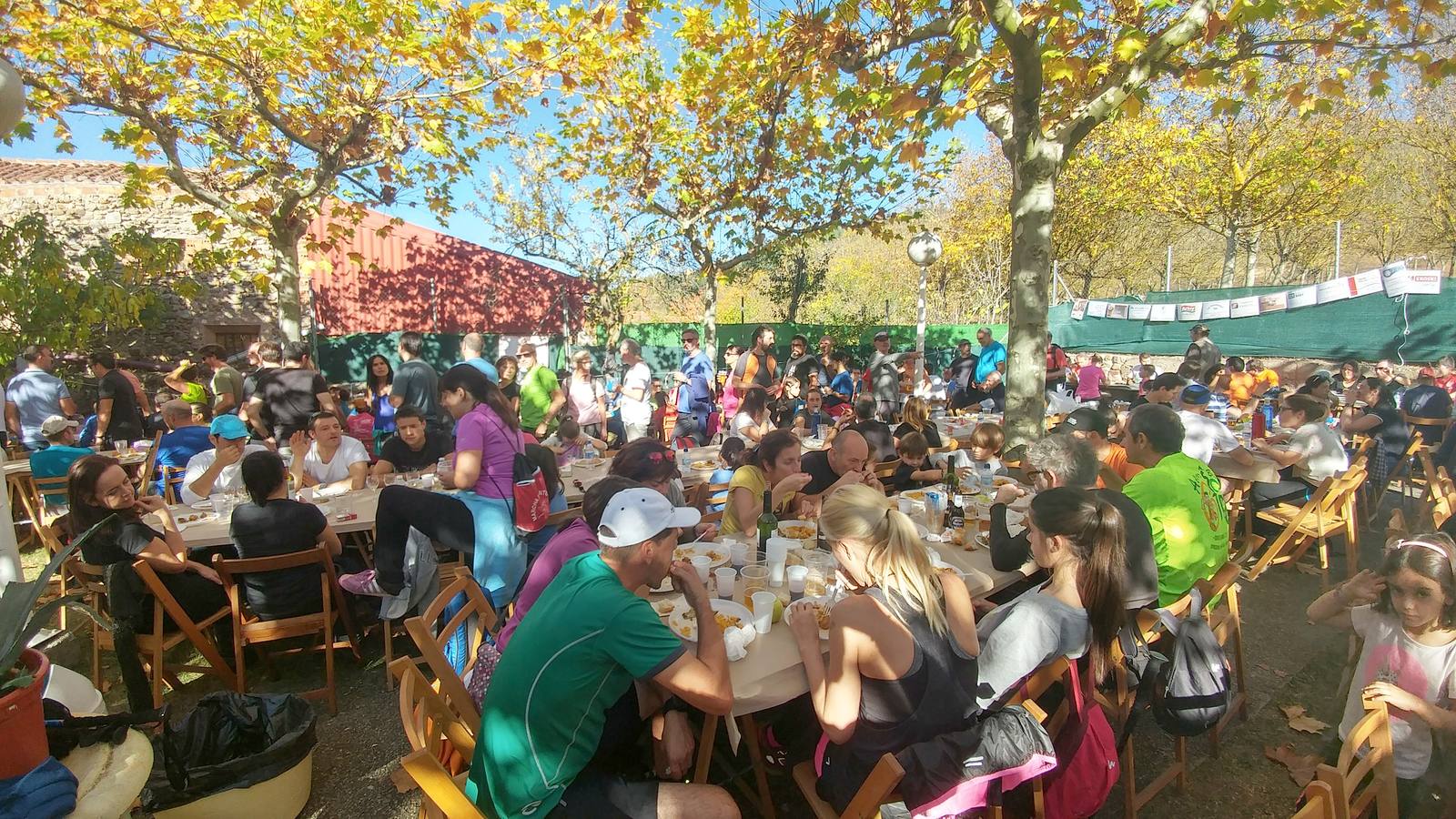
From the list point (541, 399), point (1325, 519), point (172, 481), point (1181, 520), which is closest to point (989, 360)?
point (1325, 519)

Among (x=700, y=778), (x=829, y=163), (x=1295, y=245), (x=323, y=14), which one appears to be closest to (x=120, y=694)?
(x=700, y=778)

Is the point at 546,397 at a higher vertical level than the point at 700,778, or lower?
higher

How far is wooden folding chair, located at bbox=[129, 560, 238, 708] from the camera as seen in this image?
10.3 feet

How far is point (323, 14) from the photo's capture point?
704 cm

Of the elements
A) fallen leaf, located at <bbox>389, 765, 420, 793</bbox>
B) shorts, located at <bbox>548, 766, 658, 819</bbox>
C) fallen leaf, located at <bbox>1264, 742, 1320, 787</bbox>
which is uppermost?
shorts, located at <bbox>548, 766, 658, 819</bbox>

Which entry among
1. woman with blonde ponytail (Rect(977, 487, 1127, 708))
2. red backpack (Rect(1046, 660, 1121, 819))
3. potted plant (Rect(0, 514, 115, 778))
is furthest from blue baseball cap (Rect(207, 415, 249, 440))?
red backpack (Rect(1046, 660, 1121, 819))

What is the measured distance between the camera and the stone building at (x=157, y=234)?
1319 cm

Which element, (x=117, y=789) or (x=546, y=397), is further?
(x=546, y=397)

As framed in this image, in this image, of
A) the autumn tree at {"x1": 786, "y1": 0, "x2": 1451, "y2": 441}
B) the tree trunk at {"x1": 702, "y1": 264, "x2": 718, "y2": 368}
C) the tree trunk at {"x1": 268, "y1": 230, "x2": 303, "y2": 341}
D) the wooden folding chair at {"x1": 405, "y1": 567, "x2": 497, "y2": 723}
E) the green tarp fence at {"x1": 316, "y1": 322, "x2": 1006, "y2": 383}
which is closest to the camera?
the wooden folding chair at {"x1": 405, "y1": 567, "x2": 497, "y2": 723}

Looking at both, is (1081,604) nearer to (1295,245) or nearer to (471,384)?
(471,384)

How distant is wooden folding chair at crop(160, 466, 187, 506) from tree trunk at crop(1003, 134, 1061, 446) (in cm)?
658

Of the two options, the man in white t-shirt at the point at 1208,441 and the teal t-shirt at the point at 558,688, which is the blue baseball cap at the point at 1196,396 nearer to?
the man in white t-shirt at the point at 1208,441

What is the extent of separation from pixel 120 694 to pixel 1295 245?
Result: 33.0 m

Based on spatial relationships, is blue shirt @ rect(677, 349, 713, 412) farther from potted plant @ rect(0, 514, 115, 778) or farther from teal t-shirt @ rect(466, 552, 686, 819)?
potted plant @ rect(0, 514, 115, 778)
